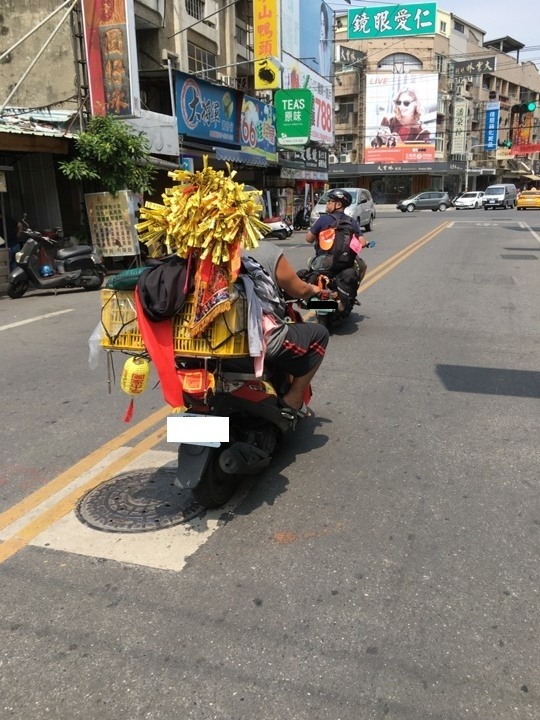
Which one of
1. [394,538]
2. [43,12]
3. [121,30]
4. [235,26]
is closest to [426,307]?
[394,538]

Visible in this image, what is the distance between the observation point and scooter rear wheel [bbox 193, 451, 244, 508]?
132 inches

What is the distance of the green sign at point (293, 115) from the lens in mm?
26484

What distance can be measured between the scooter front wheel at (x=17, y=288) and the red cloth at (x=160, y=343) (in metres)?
9.44

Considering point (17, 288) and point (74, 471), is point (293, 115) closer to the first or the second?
point (17, 288)

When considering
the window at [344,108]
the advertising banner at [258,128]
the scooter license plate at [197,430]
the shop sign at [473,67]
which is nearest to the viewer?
the scooter license plate at [197,430]

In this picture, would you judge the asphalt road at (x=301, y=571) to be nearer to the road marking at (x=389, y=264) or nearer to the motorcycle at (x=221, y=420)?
the motorcycle at (x=221, y=420)

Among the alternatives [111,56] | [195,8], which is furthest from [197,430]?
[195,8]

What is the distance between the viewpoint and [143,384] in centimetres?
320

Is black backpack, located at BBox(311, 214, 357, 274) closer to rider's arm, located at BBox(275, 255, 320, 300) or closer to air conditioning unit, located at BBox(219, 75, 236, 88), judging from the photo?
rider's arm, located at BBox(275, 255, 320, 300)

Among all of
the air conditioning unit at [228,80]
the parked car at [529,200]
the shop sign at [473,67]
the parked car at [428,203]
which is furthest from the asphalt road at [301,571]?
the shop sign at [473,67]

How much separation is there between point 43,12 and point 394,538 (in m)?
18.0

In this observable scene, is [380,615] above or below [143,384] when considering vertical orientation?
below

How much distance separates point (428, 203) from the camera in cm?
4906

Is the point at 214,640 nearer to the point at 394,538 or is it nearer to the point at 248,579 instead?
the point at 248,579
